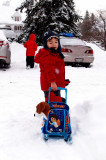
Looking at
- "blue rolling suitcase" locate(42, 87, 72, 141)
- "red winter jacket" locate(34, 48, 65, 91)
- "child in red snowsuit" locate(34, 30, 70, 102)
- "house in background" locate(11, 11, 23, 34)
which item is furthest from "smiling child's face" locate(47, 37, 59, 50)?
"house in background" locate(11, 11, 23, 34)

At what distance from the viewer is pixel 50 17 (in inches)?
744

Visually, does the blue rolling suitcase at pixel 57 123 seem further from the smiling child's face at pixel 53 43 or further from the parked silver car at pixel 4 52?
the parked silver car at pixel 4 52

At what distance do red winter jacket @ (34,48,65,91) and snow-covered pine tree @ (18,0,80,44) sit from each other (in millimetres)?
15207

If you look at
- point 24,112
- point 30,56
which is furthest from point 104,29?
point 24,112

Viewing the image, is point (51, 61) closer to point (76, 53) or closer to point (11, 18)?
point (76, 53)

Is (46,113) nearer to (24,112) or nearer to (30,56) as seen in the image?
(24,112)

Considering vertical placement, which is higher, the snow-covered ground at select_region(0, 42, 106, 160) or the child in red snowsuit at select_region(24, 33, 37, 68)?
the child in red snowsuit at select_region(24, 33, 37, 68)

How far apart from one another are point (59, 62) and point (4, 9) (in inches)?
2547

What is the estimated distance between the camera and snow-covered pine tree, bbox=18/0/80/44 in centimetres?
1861

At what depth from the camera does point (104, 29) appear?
174ft

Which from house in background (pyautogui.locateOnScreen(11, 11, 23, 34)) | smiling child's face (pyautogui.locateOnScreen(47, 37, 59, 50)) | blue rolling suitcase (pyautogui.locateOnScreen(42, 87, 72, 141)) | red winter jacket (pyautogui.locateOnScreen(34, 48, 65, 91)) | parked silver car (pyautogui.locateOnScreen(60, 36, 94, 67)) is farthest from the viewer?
house in background (pyautogui.locateOnScreen(11, 11, 23, 34))

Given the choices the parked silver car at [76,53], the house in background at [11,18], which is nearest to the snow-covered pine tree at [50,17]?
the parked silver car at [76,53]

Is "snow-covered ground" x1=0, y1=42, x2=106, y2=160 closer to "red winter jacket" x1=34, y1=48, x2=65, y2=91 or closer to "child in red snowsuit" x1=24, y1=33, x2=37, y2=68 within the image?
"red winter jacket" x1=34, y1=48, x2=65, y2=91

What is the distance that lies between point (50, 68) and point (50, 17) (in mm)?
16343
